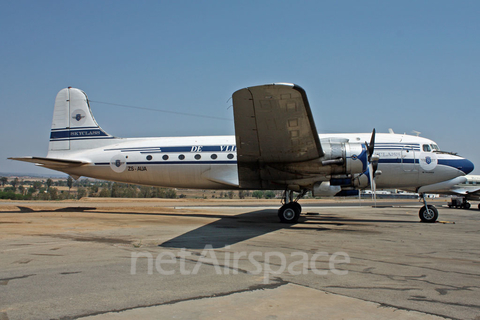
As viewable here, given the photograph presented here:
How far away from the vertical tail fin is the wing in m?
8.67

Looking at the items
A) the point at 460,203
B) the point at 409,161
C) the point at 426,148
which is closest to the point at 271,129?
the point at 409,161

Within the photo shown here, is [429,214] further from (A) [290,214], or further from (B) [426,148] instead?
(A) [290,214]

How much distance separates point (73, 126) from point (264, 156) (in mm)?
11110

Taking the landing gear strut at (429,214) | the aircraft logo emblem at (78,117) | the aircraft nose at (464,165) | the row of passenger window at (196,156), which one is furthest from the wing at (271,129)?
the aircraft logo emblem at (78,117)

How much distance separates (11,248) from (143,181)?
30.7 feet

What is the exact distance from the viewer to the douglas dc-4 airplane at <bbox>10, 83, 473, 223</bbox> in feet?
35.3

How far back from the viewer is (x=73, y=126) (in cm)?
1811

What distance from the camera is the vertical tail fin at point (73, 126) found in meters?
17.9

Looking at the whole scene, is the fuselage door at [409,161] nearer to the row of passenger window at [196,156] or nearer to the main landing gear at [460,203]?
the row of passenger window at [196,156]

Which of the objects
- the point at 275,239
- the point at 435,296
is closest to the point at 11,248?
the point at 275,239

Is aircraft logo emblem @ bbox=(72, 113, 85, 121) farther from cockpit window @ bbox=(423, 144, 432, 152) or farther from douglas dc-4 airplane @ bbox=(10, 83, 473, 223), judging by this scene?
cockpit window @ bbox=(423, 144, 432, 152)

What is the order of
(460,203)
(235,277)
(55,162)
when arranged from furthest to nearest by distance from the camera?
(460,203), (55,162), (235,277)

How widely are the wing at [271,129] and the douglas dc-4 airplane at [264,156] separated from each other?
0.03m

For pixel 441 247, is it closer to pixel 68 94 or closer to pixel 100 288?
pixel 100 288
